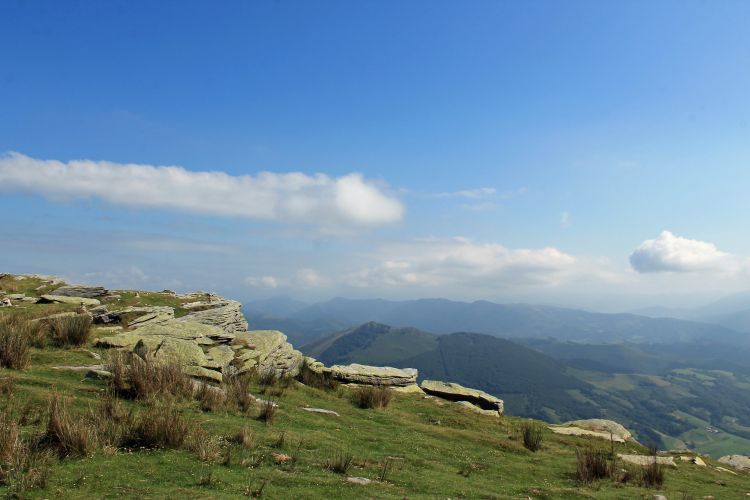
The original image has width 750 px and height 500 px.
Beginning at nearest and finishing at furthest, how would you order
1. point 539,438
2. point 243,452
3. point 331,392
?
point 243,452 < point 539,438 < point 331,392

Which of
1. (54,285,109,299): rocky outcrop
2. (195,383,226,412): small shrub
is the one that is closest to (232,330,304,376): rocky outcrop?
(195,383,226,412): small shrub

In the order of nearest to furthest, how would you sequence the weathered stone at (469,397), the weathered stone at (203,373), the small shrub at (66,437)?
1. the small shrub at (66,437)
2. the weathered stone at (203,373)
3. the weathered stone at (469,397)

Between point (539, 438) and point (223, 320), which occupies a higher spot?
point (223, 320)

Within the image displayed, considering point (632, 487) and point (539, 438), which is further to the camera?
point (539, 438)

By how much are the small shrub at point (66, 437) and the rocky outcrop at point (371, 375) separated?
26.2m

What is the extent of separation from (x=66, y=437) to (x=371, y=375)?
29581mm

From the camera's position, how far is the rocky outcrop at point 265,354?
3232cm

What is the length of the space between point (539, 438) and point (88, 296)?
48432 mm

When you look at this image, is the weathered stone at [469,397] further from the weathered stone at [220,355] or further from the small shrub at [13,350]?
the small shrub at [13,350]

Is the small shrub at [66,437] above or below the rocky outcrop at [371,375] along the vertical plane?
above

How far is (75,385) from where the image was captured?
63.3ft

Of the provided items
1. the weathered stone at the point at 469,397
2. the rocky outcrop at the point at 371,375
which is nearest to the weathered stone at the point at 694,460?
the weathered stone at the point at 469,397

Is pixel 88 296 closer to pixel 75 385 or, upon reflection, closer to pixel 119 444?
pixel 75 385

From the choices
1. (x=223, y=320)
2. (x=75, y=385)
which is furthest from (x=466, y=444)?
(x=223, y=320)
